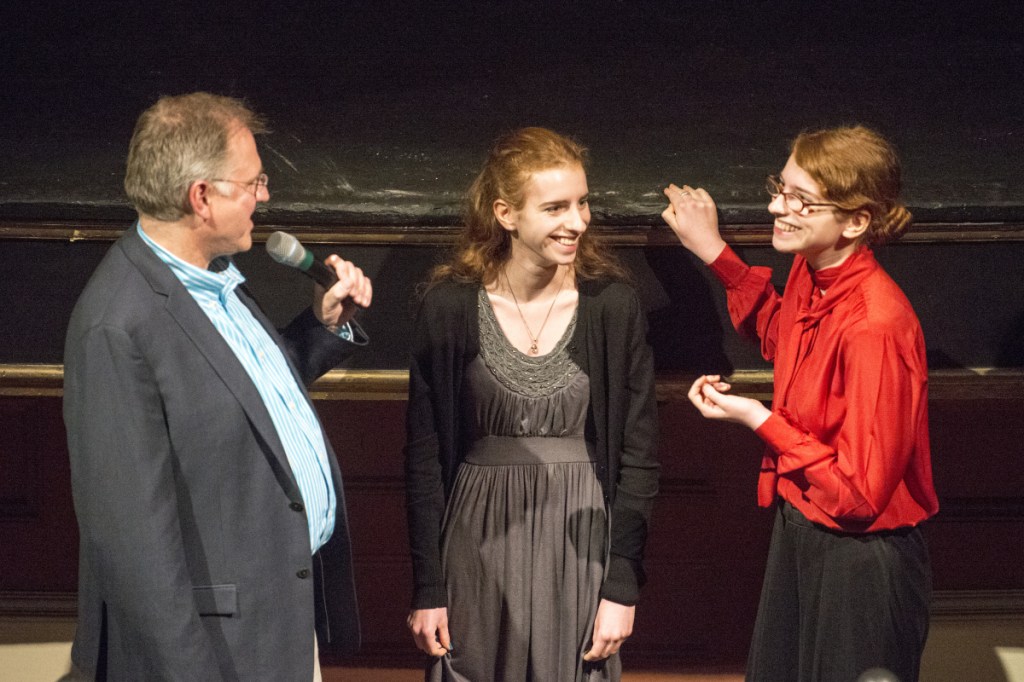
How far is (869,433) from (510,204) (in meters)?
0.78

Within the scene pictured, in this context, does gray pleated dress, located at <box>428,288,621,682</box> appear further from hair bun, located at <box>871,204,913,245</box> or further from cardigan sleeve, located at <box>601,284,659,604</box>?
hair bun, located at <box>871,204,913,245</box>

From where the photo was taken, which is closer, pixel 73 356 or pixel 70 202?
pixel 73 356

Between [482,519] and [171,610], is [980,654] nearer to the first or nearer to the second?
[482,519]

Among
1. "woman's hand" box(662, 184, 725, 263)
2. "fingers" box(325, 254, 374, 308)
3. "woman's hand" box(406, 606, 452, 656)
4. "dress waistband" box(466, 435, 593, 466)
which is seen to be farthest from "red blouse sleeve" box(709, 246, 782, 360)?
"woman's hand" box(406, 606, 452, 656)

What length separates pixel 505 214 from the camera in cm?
216

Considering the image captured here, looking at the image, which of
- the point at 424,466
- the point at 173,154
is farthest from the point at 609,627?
the point at 173,154

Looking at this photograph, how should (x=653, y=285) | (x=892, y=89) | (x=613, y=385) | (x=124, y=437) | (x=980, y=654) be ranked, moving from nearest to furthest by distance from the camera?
(x=124, y=437) < (x=613, y=385) < (x=653, y=285) < (x=980, y=654) < (x=892, y=89)

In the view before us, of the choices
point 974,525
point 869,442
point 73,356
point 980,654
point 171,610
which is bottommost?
point 980,654

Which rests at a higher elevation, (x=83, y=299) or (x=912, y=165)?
(x=912, y=165)

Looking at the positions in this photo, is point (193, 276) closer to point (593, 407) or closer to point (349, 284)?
point (349, 284)

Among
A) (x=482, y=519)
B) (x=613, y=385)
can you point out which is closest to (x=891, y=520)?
(x=613, y=385)

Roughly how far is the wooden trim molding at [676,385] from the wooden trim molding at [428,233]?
10.9 inches

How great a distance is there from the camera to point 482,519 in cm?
219

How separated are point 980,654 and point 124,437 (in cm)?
213
